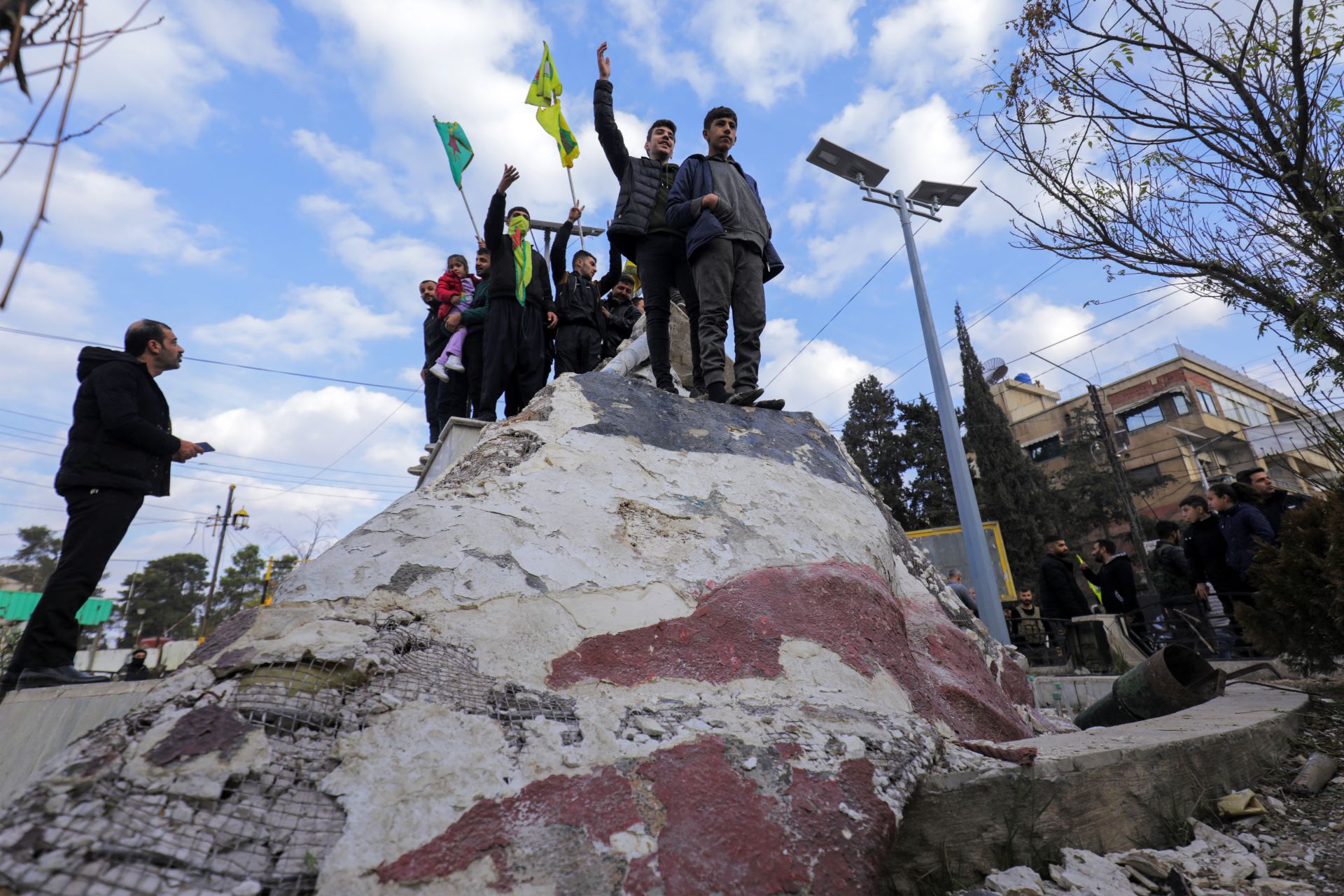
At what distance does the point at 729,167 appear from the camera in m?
4.01

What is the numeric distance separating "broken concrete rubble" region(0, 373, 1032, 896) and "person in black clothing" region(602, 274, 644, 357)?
12.6 ft

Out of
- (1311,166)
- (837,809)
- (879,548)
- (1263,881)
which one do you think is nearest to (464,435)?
(879,548)

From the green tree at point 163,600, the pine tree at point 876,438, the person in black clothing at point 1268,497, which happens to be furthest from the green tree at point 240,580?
the person in black clothing at point 1268,497

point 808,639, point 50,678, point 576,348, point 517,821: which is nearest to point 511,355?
point 576,348

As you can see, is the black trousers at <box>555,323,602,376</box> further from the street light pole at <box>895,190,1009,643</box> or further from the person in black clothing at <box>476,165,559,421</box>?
the street light pole at <box>895,190,1009,643</box>

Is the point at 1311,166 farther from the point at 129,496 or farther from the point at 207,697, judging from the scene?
the point at 129,496

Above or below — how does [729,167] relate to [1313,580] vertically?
above

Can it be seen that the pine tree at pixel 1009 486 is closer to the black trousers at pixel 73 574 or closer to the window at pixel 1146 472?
the window at pixel 1146 472

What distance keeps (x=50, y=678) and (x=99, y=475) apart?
72 cm

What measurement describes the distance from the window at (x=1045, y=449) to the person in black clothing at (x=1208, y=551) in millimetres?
31784

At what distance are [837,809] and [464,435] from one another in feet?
10.3

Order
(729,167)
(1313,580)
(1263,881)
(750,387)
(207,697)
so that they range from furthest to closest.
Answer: (729,167) → (750,387) → (1313,580) → (1263,881) → (207,697)

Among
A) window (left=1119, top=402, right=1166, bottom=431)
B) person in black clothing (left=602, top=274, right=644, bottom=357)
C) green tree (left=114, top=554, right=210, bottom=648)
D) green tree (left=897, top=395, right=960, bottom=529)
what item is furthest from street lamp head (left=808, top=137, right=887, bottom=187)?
green tree (left=114, top=554, right=210, bottom=648)

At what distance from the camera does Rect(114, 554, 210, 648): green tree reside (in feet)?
118
